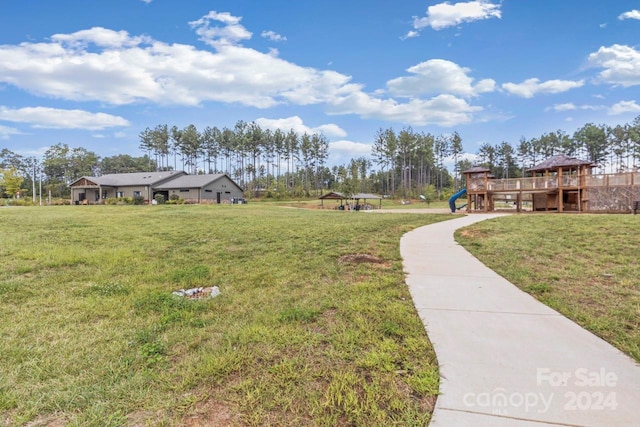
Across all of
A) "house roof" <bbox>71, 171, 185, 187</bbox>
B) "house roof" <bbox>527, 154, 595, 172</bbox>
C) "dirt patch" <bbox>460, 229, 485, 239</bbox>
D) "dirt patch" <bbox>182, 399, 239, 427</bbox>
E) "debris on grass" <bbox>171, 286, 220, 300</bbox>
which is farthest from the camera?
"house roof" <bbox>71, 171, 185, 187</bbox>

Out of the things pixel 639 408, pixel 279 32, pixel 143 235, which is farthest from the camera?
pixel 279 32

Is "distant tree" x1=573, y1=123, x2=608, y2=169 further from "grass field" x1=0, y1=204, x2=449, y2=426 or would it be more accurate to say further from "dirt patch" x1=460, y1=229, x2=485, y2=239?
"grass field" x1=0, y1=204, x2=449, y2=426

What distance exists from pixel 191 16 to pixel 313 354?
1486cm

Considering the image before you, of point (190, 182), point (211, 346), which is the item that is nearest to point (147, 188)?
point (190, 182)

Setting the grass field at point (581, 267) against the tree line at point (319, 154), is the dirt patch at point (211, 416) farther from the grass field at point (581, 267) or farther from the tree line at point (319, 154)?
the tree line at point (319, 154)

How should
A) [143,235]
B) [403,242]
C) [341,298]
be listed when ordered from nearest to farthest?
[341,298]
[403,242]
[143,235]

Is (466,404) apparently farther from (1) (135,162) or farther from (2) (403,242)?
(1) (135,162)

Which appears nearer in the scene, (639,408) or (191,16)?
(639,408)

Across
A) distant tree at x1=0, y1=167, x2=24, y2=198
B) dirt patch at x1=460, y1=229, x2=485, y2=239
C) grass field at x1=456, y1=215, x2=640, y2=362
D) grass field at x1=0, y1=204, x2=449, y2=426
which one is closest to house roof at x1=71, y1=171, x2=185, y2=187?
distant tree at x1=0, y1=167, x2=24, y2=198

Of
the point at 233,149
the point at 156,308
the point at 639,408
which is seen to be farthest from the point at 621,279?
the point at 233,149

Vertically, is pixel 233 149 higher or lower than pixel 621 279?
higher

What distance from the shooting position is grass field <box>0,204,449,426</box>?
198cm

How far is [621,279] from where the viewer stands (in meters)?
4.77

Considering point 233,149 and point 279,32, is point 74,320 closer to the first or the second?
point 279,32
